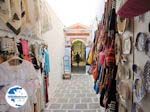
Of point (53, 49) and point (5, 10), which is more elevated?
point (5, 10)

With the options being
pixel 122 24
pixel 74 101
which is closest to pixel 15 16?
pixel 122 24

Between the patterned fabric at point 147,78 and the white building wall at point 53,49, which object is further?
the white building wall at point 53,49

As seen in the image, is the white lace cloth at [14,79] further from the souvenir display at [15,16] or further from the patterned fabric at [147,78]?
the patterned fabric at [147,78]

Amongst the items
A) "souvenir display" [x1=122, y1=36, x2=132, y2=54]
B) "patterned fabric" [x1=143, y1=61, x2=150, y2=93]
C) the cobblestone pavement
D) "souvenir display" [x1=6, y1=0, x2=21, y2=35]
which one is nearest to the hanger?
"souvenir display" [x1=6, y1=0, x2=21, y2=35]

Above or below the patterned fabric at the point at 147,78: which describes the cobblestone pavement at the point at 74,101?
below

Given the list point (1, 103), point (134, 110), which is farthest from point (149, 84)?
point (1, 103)

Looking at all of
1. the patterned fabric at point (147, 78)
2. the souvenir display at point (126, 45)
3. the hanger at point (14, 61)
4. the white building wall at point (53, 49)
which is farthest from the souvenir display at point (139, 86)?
the white building wall at point (53, 49)

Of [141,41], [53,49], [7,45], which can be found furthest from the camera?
[53,49]

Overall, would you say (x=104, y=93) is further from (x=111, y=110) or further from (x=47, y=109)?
(x=47, y=109)


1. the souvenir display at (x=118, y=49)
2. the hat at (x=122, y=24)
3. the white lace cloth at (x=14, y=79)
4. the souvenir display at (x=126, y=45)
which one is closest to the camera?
the white lace cloth at (x=14, y=79)

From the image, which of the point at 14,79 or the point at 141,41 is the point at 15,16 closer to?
the point at 14,79

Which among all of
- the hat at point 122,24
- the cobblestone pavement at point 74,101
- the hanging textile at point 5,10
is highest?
the hanging textile at point 5,10

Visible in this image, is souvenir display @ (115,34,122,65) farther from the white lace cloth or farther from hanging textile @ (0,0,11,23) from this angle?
hanging textile @ (0,0,11,23)

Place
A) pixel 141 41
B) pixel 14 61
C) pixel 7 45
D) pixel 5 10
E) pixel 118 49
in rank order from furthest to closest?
pixel 118 49 < pixel 7 45 < pixel 14 61 < pixel 5 10 < pixel 141 41
